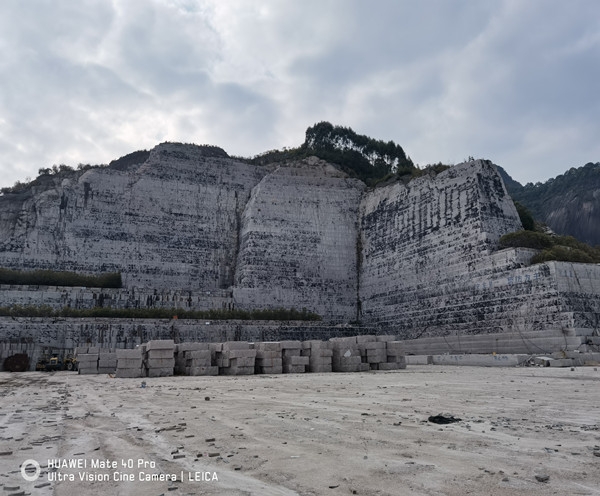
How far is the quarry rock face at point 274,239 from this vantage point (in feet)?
81.1

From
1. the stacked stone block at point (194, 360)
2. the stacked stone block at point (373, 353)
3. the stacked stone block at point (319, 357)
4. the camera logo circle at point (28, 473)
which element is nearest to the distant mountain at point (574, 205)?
Result: the stacked stone block at point (373, 353)

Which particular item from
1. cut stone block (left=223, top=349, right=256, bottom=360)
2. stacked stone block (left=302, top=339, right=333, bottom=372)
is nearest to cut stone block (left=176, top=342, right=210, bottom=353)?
cut stone block (left=223, top=349, right=256, bottom=360)

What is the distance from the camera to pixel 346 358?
51.7 feet

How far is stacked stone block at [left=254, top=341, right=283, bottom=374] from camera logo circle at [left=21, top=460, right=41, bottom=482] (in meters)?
11.7

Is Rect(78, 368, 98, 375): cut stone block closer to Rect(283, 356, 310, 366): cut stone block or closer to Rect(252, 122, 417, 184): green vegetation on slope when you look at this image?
Rect(283, 356, 310, 366): cut stone block

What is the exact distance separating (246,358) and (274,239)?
18674 mm

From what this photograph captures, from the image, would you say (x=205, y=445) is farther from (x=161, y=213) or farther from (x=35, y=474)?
(x=161, y=213)

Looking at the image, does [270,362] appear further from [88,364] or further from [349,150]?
[349,150]

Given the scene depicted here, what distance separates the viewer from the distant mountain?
64338 millimetres

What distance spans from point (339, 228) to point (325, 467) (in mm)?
31650

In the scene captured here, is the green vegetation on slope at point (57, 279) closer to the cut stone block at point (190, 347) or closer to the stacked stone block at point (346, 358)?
the cut stone block at point (190, 347)

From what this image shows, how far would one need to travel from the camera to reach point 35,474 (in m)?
3.35

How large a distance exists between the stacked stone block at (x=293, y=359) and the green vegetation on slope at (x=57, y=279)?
18184 mm

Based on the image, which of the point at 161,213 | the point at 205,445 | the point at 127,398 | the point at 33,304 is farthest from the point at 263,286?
the point at 205,445
